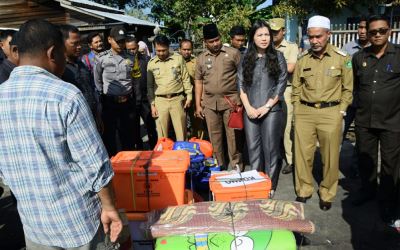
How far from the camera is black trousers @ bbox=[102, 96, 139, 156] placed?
17.1 feet

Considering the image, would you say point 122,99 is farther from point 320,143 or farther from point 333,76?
point 333,76

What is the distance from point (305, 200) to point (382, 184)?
89cm

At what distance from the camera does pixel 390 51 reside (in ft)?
11.6

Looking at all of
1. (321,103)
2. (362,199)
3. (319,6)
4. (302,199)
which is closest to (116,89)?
(321,103)

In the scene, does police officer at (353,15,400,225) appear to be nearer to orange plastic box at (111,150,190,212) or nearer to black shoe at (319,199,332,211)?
black shoe at (319,199,332,211)

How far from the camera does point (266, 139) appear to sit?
4.20m

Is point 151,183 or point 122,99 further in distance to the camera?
point 122,99

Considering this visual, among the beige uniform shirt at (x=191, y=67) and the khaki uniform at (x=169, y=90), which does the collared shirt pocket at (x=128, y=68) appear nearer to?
the khaki uniform at (x=169, y=90)

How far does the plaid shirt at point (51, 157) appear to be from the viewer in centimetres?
171

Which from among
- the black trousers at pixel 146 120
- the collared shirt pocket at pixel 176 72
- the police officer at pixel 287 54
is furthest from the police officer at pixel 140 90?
the police officer at pixel 287 54

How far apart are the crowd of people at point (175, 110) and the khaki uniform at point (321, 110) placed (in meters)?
0.01

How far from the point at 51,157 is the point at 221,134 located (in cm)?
351

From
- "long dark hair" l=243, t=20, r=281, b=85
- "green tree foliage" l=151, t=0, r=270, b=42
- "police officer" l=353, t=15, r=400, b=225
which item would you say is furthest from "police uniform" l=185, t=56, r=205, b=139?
"green tree foliage" l=151, t=0, r=270, b=42

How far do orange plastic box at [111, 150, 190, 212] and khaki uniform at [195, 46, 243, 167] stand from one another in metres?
1.71
